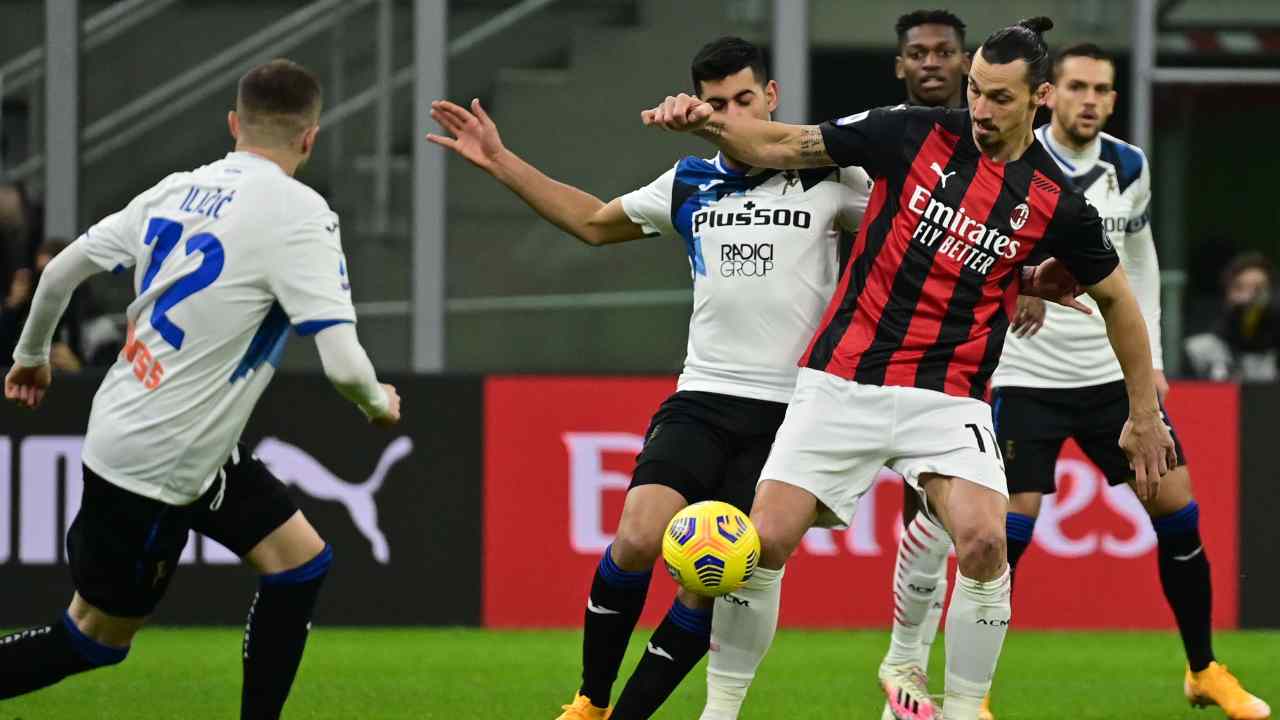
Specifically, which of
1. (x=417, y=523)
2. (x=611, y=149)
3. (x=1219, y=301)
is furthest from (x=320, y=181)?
(x=1219, y=301)

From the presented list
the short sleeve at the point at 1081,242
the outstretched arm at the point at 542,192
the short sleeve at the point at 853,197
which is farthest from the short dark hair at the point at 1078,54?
the outstretched arm at the point at 542,192

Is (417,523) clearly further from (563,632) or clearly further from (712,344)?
(712,344)

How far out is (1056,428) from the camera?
22.6 ft

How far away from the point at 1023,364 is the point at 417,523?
3422 millimetres

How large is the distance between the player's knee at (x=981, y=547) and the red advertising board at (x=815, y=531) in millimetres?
3958

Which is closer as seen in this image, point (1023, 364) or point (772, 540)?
point (772, 540)

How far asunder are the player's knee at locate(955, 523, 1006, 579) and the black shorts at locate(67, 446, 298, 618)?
6.07ft

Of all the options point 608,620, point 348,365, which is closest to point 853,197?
point 608,620

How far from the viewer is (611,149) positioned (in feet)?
38.4

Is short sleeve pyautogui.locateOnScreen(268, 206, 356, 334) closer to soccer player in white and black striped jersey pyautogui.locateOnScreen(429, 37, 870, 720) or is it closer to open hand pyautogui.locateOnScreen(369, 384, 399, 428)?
open hand pyautogui.locateOnScreen(369, 384, 399, 428)

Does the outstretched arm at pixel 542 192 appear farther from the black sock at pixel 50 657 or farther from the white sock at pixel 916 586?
the black sock at pixel 50 657

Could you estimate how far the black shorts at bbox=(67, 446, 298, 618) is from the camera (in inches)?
194

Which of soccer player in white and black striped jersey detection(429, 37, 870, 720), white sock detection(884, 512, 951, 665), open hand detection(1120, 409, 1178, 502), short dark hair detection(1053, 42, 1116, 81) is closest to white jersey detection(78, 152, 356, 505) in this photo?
soccer player in white and black striped jersey detection(429, 37, 870, 720)

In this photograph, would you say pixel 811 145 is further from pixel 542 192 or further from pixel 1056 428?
pixel 1056 428
